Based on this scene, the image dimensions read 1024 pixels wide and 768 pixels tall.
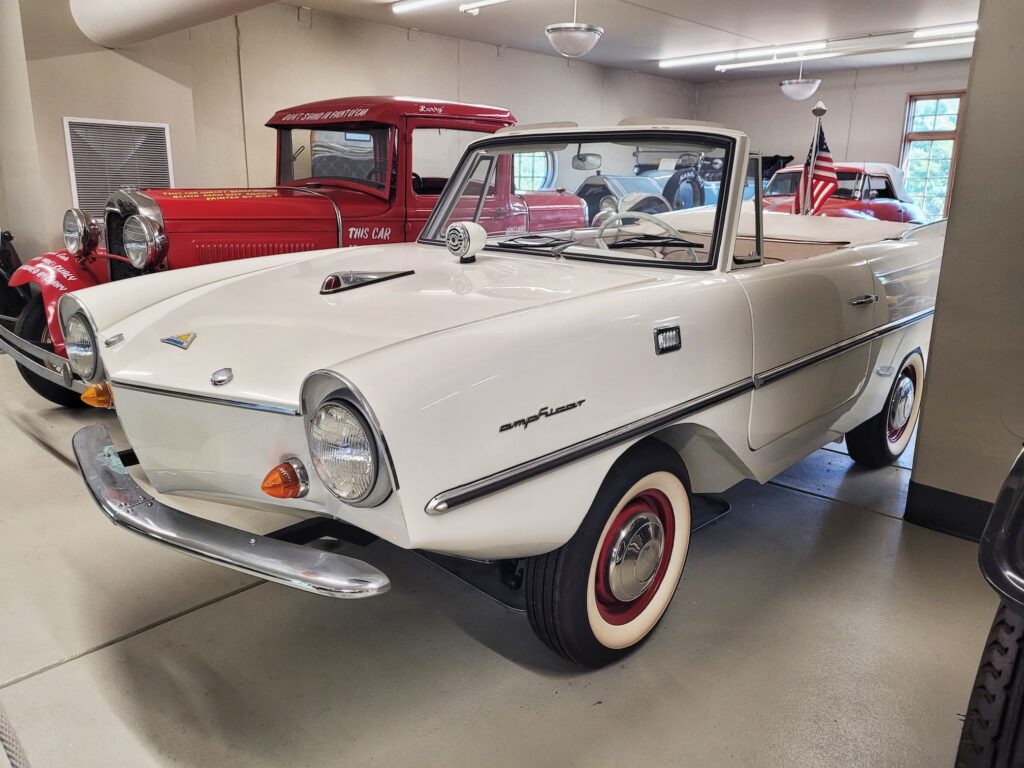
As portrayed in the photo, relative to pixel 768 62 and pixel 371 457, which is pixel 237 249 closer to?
pixel 371 457

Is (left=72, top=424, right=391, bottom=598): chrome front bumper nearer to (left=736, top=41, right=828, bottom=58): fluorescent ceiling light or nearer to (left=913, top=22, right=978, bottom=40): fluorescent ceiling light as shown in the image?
(left=913, top=22, right=978, bottom=40): fluorescent ceiling light

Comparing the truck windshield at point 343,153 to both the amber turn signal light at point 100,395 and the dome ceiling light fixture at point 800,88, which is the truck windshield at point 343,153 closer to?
the amber turn signal light at point 100,395

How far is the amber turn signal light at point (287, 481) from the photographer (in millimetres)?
1735

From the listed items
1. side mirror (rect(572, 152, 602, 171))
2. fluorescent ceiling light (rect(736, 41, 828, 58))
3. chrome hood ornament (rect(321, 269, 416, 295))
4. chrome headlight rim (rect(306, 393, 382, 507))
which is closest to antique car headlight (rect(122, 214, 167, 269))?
chrome hood ornament (rect(321, 269, 416, 295))

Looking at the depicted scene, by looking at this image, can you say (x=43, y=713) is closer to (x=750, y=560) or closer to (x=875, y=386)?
(x=750, y=560)

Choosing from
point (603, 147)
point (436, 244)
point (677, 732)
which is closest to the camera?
point (677, 732)

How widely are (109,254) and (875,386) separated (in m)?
4.06

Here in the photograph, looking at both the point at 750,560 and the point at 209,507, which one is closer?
the point at 750,560

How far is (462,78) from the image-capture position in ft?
36.1

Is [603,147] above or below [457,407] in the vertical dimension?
above

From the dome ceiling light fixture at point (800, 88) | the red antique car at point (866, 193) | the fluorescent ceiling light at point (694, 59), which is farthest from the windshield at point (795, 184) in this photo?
the fluorescent ceiling light at point (694, 59)

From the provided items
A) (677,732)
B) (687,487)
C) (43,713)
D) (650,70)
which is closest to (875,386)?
(687,487)

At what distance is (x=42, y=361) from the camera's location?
3396 millimetres

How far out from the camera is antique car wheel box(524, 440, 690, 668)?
198cm
